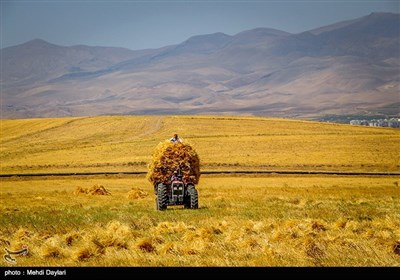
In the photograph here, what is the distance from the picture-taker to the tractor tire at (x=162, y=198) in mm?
25734

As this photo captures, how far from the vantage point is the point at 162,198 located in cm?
2584

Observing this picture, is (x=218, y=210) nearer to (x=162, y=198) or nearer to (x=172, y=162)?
(x=162, y=198)

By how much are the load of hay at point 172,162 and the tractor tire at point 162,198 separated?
149cm

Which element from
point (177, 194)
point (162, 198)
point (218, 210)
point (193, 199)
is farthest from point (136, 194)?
point (218, 210)

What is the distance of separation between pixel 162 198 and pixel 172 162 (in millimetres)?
2634

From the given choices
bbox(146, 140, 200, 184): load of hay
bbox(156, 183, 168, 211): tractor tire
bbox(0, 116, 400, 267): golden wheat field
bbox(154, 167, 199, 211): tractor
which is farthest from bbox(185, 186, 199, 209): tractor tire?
bbox(146, 140, 200, 184): load of hay

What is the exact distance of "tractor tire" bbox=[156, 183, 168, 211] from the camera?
1013 inches

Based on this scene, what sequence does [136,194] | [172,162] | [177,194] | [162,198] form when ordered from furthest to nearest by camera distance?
[136,194] → [172,162] → [177,194] → [162,198]

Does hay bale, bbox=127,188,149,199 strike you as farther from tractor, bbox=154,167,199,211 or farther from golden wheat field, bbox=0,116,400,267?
tractor, bbox=154,167,199,211

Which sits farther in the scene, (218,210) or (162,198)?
(162,198)

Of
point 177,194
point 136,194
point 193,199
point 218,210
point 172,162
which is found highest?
point 172,162

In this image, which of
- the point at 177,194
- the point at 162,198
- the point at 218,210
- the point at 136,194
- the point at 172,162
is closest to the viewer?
the point at 218,210

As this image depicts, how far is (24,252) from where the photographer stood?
13.4m

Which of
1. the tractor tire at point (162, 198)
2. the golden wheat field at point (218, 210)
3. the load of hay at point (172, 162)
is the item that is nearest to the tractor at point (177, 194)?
the tractor tire at point (162, 198)
